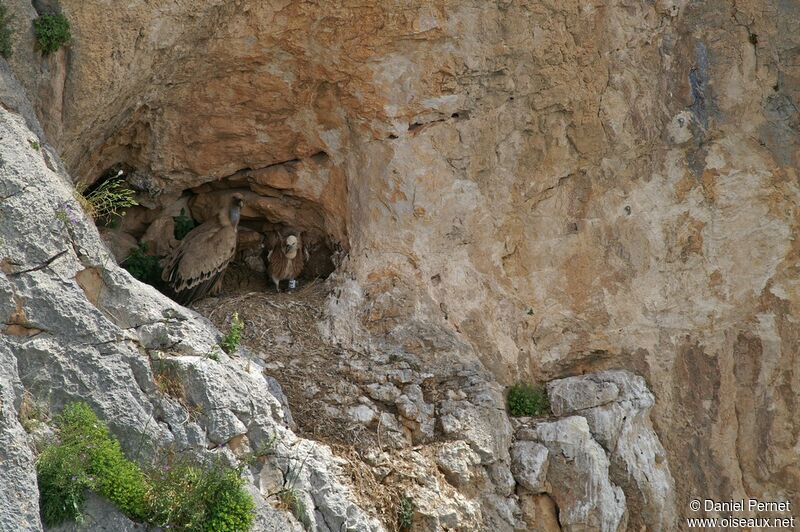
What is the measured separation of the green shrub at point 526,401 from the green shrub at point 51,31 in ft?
17.4

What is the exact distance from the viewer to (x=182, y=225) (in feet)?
38.1

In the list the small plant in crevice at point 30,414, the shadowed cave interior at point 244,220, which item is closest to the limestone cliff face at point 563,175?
the shadowed cave interior at point 244,220

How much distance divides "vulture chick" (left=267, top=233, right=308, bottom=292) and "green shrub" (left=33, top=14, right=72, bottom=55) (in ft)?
10.5

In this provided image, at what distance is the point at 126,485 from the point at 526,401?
14.5ft

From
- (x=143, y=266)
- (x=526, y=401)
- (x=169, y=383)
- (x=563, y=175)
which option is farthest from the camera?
(x=143, y=266)

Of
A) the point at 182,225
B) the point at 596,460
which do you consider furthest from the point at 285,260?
the point at 596,460

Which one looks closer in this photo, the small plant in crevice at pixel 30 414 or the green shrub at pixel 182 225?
the small plant in crevice at pixel 30 414

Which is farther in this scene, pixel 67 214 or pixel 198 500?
pixel 67 214

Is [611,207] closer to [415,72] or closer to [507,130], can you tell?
[507,130]

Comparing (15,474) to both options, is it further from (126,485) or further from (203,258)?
(203,258)

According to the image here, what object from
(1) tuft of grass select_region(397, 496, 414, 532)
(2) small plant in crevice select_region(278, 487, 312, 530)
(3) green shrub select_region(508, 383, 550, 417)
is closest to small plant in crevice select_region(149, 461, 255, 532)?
(2) small plant in crevice select_region(278, 487, 312, 530)

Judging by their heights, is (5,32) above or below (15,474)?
above

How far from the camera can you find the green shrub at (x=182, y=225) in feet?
38.0

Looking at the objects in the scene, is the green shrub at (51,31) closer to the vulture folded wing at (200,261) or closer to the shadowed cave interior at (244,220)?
the shadowed cave interior at (244,220)
